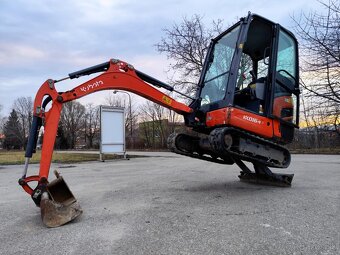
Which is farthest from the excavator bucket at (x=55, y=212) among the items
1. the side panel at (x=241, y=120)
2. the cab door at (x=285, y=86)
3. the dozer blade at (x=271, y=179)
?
the dozer blade at (x=271, y=179)

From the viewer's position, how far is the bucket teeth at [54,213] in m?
4.15

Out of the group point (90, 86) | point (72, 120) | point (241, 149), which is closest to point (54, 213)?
point (90, 86)

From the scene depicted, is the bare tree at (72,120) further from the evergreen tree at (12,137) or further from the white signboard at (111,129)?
the white signboard at (111,129)

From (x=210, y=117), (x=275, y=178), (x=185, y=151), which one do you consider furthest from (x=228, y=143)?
(x=275, y=178)

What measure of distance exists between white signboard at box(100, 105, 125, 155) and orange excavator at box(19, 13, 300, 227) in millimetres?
10492

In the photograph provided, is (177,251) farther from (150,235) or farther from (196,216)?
(196,216)

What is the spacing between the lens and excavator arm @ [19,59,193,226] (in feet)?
15.3

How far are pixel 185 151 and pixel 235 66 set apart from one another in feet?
6.76

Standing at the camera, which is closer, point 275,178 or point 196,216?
point 196,216

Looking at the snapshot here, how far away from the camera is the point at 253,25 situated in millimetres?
6488

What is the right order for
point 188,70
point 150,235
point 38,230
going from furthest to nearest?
point 188,70, point 38,230, point 150,235

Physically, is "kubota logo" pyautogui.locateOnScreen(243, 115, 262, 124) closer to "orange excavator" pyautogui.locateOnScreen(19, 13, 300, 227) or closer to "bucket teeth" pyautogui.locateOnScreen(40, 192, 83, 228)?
"orange excavator" pyautogui.locateOnScreen(19, 13, 300, 227)

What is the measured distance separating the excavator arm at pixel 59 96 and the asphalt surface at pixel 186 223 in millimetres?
514

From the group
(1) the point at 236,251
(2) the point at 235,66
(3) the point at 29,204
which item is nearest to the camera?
(1) the point at 236,251
